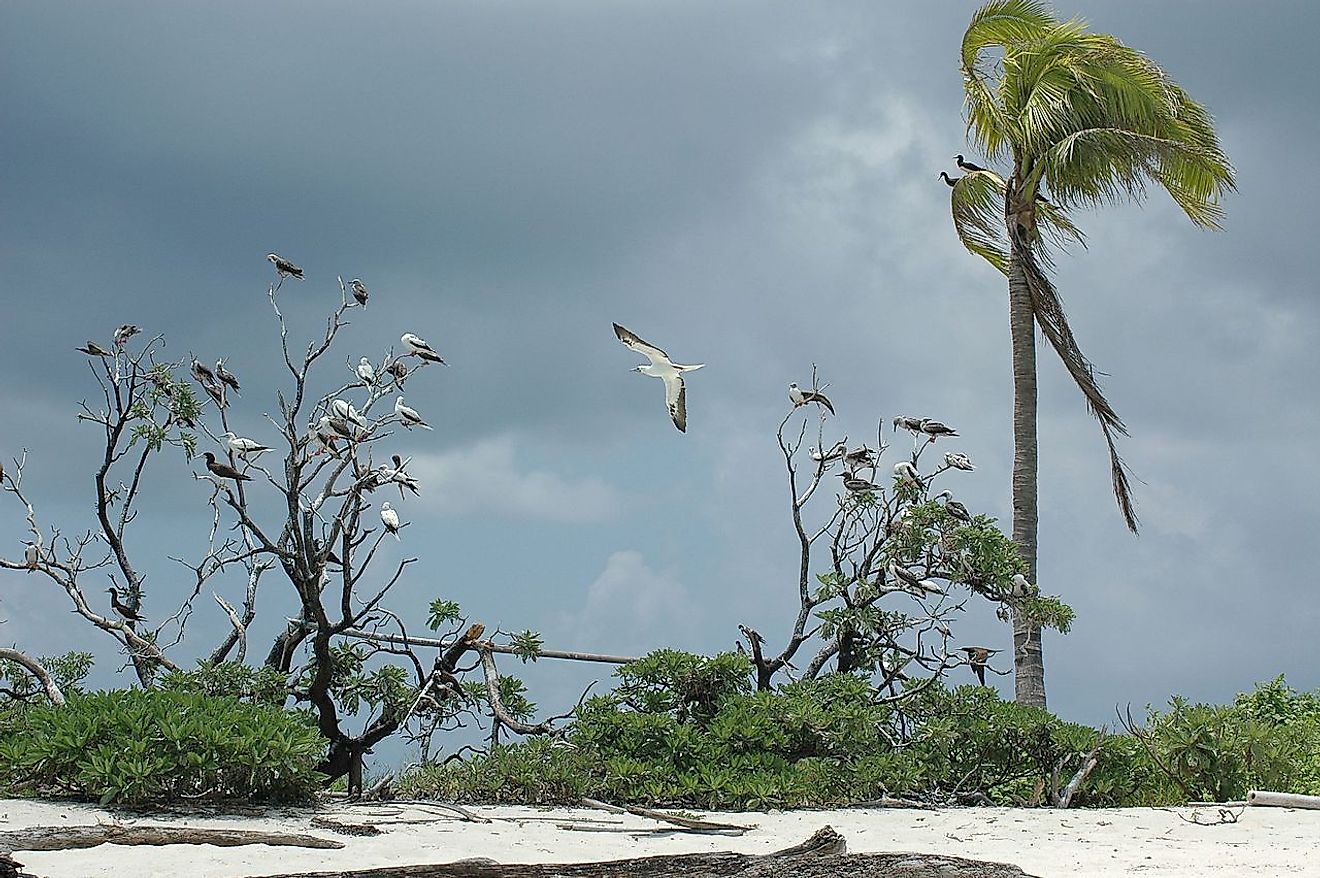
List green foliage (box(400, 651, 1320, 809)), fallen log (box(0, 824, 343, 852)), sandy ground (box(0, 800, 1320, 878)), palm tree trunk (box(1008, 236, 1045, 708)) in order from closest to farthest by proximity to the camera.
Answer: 1. sandy ground (box(0, 800, 1320, 878))
2. fallen log (box(0, 824, 343, 852))
3. green foliage (box(400, 651, 1320, 809))
4. palm tree trunk (box(1008, 236, 1045, 708))

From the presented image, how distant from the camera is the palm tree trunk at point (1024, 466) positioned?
12.1 metres

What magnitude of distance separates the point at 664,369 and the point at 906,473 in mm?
2635

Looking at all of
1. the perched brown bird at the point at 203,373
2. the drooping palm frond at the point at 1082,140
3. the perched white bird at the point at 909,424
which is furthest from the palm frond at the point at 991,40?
the perched brown bird at the point at 203,373

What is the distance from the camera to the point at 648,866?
5605mm

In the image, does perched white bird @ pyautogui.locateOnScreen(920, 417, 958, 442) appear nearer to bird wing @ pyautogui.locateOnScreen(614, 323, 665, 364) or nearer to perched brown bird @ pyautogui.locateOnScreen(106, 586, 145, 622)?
bird wing @ pyautogui.locateOnScreen(614, 323, 665, 364)

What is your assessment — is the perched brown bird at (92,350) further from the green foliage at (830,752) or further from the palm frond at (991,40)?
the palm frond at (991,40)

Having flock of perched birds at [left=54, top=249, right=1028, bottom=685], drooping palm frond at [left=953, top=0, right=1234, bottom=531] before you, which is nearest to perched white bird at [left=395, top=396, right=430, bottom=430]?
flock of perched birds at [left=54, top=249, right=1028, bottom=685]

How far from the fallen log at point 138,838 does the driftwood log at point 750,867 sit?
714 mm

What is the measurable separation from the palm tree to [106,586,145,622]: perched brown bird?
8573mm

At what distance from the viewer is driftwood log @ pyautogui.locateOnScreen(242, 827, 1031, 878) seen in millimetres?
5270

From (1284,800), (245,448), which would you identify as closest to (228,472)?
(245,448)

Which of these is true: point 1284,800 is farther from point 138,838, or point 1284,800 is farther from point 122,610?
point 122,610

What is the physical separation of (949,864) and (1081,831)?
1.81 metres

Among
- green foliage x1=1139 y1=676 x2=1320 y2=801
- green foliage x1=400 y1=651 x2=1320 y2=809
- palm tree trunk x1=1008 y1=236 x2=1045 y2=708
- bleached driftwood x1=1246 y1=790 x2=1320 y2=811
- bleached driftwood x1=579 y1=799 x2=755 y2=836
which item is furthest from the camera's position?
palm tree trunk x1=1008 y1=236 x2=1045 y2=708
